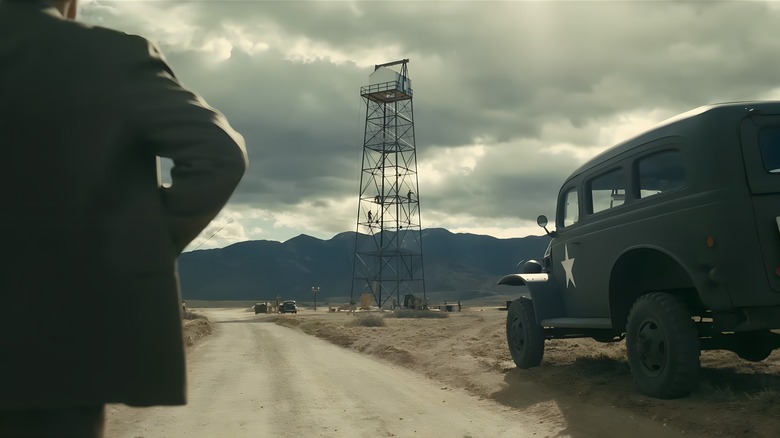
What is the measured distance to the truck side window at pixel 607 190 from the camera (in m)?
7.54

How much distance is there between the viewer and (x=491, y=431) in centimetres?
648

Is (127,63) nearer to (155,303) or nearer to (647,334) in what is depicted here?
(155,303)

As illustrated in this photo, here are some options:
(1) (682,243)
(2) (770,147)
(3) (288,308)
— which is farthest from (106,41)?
(3) (288,308)

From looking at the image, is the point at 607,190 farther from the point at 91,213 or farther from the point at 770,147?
the point at 91,213

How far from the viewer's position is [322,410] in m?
7.66

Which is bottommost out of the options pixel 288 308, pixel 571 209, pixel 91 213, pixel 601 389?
pixel 601 389

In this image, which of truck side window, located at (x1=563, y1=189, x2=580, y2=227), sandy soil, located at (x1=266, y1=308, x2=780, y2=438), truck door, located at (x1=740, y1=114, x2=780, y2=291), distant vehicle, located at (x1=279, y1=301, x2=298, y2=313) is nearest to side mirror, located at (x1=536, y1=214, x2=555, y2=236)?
truck side window, located at (x1=563, y1=189, x2=580, y2=227)

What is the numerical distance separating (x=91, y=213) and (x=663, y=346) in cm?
612

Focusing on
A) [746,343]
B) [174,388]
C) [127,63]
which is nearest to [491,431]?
[746,343]

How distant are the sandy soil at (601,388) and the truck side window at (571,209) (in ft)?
7.31

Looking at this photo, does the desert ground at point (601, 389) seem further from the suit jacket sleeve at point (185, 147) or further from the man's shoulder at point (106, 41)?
the man's shoulder at point (106, 41)

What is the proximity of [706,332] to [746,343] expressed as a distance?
1035mm

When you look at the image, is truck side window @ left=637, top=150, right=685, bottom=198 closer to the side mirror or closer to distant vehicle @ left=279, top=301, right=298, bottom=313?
the side mirror

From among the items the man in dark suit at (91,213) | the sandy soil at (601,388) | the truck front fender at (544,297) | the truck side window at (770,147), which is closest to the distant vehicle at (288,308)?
the sandy soil at (601,388)
